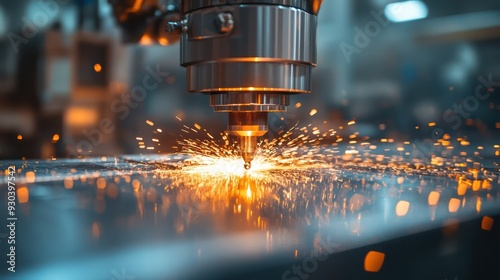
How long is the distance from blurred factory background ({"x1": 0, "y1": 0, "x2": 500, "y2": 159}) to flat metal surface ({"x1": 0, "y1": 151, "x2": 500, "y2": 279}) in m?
0.13

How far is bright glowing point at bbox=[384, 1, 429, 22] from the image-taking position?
1.29 m

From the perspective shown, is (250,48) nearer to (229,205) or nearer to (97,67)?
(229,205)

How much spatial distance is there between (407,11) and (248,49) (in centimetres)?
84

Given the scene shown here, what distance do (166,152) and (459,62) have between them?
84cm

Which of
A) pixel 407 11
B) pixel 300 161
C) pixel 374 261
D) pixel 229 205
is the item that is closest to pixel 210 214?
pixel 229 205

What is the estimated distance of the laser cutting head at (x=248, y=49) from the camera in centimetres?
63

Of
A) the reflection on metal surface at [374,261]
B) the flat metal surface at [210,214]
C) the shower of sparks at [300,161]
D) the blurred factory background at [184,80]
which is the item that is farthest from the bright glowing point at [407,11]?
the reflection on metal surface at [374,261]

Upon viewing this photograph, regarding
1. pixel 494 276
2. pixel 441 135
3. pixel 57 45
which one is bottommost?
pixel 494 276

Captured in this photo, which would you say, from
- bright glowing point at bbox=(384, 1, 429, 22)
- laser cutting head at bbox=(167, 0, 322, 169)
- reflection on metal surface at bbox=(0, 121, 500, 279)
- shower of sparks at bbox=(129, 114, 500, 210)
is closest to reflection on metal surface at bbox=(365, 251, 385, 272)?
reflection on metal surface at bbox=(0, 121, 500, 279)

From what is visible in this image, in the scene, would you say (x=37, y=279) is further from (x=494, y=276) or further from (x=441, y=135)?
(x=441, y=135)

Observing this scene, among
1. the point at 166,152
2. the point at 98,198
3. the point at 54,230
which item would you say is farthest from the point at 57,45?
the point at 54,230

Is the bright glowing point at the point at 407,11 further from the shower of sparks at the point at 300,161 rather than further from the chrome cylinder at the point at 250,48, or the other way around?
the chrome cylinder at the point at 250,48

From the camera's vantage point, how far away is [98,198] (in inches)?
22.9

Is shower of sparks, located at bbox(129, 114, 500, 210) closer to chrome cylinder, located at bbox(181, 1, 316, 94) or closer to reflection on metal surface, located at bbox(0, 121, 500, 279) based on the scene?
reflection on metal surface, located at bbox(0, 121, 500, 279)
